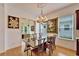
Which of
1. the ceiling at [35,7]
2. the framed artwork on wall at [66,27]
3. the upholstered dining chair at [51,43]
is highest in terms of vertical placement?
the ceiling at [35,7]

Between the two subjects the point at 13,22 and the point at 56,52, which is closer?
the point at 56,52

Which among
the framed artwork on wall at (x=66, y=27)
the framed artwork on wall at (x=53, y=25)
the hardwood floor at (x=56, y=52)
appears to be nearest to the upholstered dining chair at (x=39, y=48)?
the hardwood floor at (x=56, y=52)

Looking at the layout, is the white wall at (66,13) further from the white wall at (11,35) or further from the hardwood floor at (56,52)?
the white wall at (11,35)

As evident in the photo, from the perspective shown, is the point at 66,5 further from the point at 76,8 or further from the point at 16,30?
the point at 16,30

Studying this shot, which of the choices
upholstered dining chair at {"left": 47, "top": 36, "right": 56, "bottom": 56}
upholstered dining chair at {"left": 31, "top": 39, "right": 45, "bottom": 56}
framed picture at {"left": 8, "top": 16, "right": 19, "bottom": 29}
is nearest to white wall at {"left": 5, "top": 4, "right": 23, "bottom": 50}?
framed picture at {"left": 8, "top": 16, "right": 19, "bottom": 29}

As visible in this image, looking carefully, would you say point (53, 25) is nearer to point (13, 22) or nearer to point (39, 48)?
point (39, 48)

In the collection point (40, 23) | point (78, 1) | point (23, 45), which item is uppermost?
point (78, 1)

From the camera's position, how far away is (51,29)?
7.54ft

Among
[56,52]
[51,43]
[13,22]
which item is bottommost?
[56,52]

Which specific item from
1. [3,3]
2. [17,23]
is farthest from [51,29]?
[3,3]

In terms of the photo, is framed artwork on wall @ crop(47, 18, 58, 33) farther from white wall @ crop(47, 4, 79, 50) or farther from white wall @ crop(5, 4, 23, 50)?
white wall @ crop(5, 4, 23, 50)

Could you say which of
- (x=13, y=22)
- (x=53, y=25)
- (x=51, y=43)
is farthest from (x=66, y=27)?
(x=13, y=22)

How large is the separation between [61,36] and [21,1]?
0.98m

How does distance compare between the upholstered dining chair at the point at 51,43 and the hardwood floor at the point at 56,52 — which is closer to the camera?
the hardwood floor at the point at 56,52
